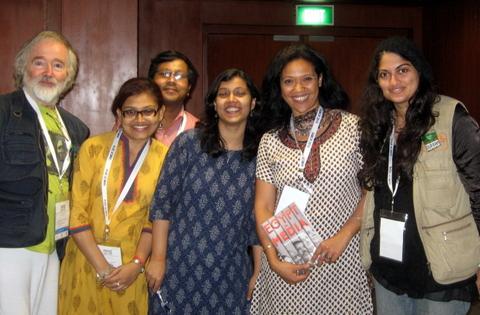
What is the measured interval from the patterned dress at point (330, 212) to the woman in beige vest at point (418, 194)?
0.29ft

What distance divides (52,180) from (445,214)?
187cm

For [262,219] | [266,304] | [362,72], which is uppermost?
[362,72]

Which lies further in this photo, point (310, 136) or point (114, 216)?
point (114, 216)

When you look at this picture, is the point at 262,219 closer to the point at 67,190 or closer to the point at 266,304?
the point at 266,304

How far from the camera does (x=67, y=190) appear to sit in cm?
261

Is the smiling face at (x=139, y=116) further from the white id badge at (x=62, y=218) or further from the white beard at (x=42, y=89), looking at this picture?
the white id badge at (x=62, y=218)

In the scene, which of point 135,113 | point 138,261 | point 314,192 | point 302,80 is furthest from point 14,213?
point 302,80

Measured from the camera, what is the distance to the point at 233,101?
8.26 feet

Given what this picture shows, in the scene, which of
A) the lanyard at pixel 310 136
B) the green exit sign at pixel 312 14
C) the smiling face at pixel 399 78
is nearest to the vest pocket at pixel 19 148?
the lanyard at pixel 310 136

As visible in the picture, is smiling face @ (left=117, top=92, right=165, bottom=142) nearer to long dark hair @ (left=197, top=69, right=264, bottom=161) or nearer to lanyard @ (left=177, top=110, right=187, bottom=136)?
long dark hair @ (left=197, top=69, right=264, bottom=161)

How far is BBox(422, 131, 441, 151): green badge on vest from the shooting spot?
2020 mm

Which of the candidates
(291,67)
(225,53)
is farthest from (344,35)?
(291,67)

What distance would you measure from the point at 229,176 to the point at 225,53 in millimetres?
3404

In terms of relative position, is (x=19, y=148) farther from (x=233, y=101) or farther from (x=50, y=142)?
(x=233, y=101)
